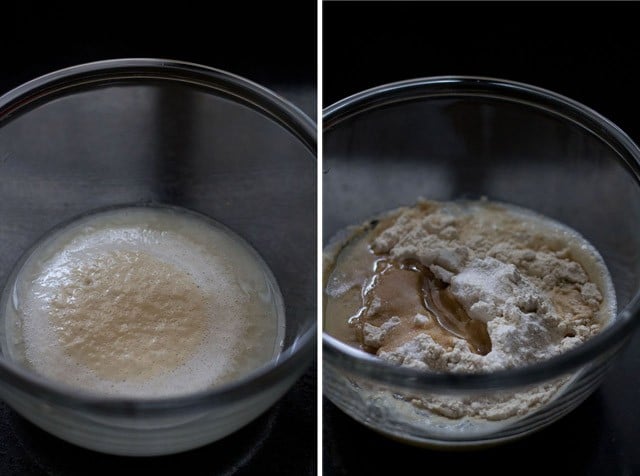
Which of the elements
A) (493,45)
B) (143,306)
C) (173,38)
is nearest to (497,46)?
(493,45)

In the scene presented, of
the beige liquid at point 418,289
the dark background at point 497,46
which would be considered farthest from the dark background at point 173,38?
the beige liquid at point 418,289

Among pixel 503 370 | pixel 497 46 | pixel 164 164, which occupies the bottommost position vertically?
pixel 503 370

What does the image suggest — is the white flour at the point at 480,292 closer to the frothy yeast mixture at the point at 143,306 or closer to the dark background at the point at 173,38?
the frothy yeast mixture at the point at 143,306

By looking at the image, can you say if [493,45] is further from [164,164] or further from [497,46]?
[164,164]

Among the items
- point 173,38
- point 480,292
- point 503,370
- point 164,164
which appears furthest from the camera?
point 173,38

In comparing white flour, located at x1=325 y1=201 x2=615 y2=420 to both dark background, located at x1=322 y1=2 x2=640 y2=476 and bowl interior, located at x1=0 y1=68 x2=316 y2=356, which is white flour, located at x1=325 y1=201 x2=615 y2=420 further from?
dark background, located at x1=322 y1=2 x2=640 y2=476

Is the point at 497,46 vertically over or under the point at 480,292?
over

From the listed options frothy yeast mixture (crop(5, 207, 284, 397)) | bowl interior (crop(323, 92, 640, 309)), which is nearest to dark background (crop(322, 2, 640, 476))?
bowl interior (crop(323, 92, 640, 309))

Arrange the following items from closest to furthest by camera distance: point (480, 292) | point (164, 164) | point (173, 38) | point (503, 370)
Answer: point (503, 370), point (480, 292), point (164, 164), point (173, 38)
